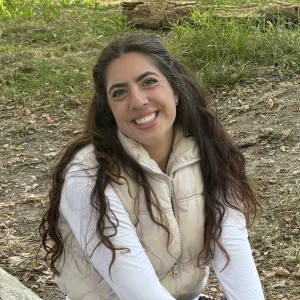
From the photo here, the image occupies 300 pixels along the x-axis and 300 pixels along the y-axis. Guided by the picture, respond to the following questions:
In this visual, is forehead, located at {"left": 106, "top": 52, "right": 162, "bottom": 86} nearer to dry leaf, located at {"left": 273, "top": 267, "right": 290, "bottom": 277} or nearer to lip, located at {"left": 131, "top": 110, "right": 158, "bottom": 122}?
lip, located at {"left": 131, "top": 110, "right": 158, "bottom": 122}

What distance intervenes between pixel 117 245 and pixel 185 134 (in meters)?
0.54

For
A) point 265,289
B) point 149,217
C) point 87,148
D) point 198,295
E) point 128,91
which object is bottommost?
point 265,289

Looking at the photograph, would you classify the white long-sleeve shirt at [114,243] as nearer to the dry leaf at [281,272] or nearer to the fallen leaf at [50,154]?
the dry leaf at [281,272]

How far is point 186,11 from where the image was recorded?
848 centimetres

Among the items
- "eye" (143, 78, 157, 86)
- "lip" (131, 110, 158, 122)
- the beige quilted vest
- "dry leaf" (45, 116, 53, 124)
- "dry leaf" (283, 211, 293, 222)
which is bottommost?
"dry leaf" (45, 116, 53, 124)

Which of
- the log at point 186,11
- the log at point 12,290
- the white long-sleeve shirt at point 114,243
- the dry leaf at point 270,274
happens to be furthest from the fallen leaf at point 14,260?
the log at point 186,11

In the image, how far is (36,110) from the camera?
22.8 ft

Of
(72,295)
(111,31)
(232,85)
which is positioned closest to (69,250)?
(72,295)

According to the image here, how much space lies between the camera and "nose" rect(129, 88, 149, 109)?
8.05 feet

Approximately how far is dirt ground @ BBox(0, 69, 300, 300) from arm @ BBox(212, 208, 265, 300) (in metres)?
0.99

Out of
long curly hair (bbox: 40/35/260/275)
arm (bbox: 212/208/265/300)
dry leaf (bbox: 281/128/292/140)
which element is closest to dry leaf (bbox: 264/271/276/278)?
long curly hair (bbox: 40/35/260/275)

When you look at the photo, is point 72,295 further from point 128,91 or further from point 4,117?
point 4,117

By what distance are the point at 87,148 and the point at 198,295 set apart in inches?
28.3

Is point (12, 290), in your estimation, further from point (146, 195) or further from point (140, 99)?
point (140, 99)
